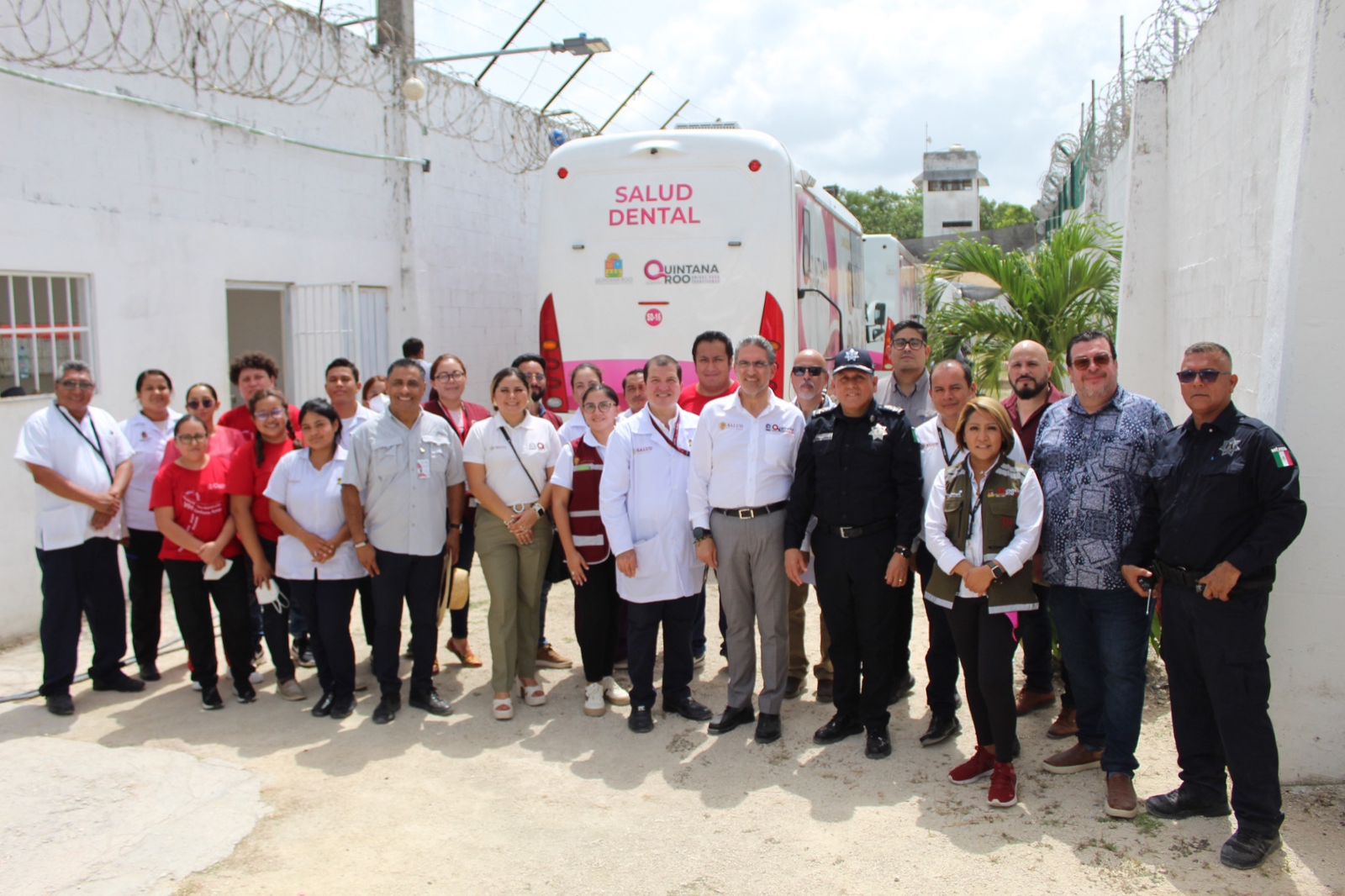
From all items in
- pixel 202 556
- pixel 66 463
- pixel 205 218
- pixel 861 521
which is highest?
pixel 205 218

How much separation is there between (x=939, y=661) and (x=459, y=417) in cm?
278

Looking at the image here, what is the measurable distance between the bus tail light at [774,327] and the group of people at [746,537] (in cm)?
184

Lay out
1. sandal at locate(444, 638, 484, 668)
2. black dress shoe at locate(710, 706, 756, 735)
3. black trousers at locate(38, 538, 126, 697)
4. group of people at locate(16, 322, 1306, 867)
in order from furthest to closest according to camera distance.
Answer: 1. sandal at locate(444, 638, 484, 668)
2. black trousers at locate(38, 538, 126, 697)
3. black dress shoe at locate(710, 706, 756, 735)
4. group of people at locate(16, 322, 1306, 867)

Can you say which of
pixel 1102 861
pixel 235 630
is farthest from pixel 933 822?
pixel 235 630

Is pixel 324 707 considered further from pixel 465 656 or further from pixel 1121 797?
pixel 1121 797

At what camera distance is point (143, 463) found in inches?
228

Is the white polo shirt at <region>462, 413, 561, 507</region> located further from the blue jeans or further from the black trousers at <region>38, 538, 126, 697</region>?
the blue jeans

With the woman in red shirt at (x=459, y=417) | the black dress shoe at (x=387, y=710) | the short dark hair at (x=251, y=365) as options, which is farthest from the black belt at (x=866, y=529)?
the short dark hair at (x=251, y=365)

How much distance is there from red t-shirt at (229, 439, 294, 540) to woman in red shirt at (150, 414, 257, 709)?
0.45ft

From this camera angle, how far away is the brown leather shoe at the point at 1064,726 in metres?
4.78

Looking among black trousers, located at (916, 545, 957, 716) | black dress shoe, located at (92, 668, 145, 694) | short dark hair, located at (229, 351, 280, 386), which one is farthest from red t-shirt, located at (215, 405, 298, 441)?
black trousers, located at (916, 545, 957, 716)

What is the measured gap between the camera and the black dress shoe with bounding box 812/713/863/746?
4.82 metres

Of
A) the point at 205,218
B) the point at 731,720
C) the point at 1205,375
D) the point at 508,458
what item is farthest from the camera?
the point at 205,218

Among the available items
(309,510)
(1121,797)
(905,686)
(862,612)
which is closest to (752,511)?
(862,612)
